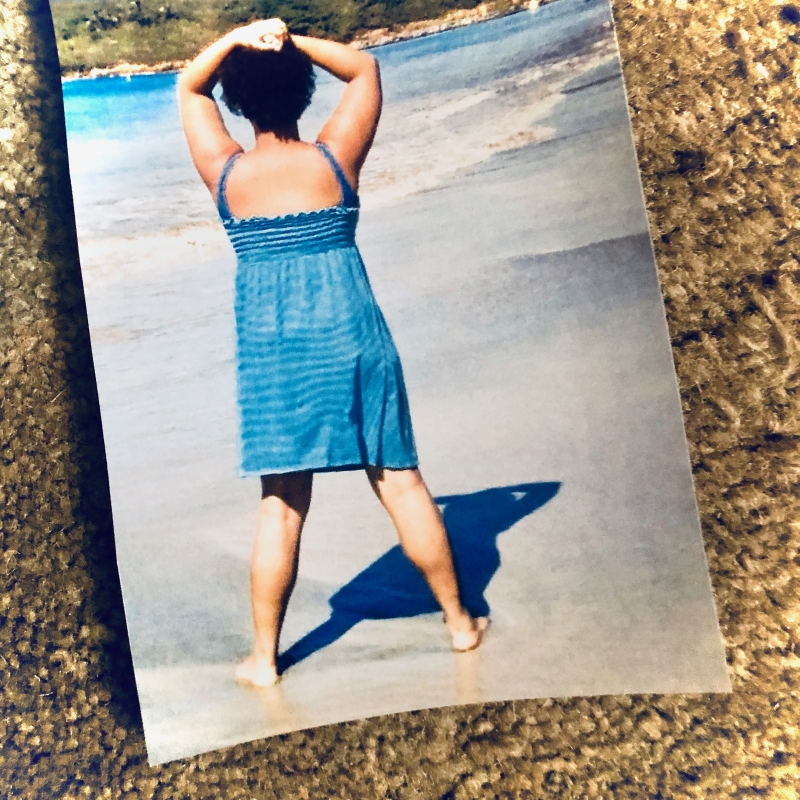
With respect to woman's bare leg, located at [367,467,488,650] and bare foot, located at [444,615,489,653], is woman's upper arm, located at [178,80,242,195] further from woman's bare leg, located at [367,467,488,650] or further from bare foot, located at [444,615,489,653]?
bare foot, located at [444,615,489,653]

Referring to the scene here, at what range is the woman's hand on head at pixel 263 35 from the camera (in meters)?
0.68

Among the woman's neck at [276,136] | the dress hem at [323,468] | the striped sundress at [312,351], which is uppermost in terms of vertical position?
the woman's neck at [276,136]

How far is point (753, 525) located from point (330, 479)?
1.69 ft

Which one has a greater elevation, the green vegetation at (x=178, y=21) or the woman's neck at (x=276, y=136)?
the green vegetation at (x=178, y=21)

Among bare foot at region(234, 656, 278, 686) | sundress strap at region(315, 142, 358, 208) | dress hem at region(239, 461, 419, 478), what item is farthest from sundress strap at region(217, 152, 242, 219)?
bare foot at region(234, 656, 278, 686)

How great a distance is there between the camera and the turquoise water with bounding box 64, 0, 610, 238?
699mm

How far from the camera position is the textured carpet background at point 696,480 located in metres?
0.67

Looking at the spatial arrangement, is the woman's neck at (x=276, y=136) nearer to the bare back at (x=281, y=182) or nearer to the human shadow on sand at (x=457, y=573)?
the bare back at (x=281, y=182)

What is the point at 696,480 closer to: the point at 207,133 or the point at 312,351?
the point at 312,351

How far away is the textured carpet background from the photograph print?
3 cm

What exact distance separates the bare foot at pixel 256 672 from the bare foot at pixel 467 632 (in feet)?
0.75

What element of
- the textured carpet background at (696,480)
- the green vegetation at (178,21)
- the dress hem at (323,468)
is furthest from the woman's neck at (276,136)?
the dress hem at (323,468)

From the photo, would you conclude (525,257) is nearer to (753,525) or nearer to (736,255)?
(736,255)

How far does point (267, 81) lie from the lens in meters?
0.68
